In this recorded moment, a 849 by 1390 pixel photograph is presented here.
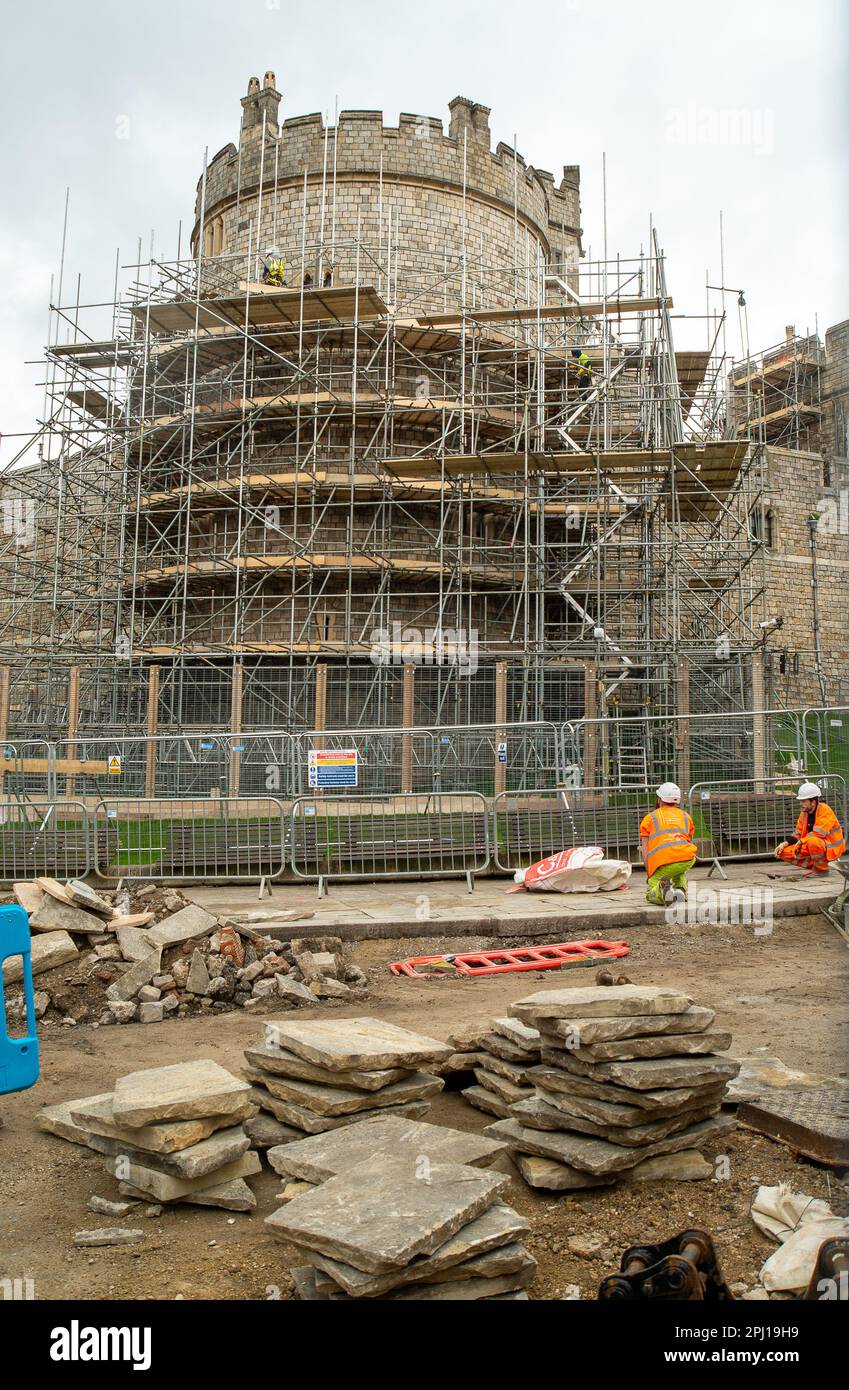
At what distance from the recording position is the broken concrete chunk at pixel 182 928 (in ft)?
23.7

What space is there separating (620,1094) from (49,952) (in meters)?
4.56

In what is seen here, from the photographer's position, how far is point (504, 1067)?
4.58 metres

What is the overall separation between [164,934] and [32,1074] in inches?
120

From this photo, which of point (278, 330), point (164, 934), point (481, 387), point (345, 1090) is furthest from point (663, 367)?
point (345, 1090)

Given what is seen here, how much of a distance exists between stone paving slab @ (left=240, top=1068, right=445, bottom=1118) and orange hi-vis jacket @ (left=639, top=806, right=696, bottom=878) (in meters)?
5.30

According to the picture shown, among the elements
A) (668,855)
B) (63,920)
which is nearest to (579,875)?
(668,855)

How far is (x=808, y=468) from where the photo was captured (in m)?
29.8

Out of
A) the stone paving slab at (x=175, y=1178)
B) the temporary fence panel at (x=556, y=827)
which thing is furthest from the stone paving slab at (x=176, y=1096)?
the temporary fence panel at (x=556, y=827)

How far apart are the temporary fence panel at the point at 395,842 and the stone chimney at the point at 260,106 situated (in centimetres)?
1988

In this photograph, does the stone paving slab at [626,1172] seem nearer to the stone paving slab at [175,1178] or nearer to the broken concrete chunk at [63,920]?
the stone paving slab at [175,1178]

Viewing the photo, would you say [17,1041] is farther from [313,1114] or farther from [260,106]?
[260,106]

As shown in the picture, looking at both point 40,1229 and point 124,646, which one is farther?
point 124,646
